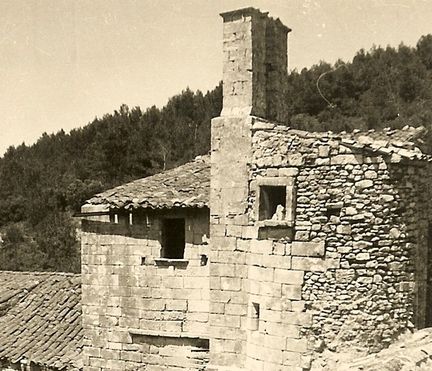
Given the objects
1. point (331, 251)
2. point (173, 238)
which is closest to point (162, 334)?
point (173, 238)

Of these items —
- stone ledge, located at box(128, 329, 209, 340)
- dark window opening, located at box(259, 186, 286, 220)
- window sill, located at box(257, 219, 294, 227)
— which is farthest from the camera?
stone ledge, located at box(128, 329, 209, 340)

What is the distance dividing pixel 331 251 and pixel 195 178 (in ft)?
12.1

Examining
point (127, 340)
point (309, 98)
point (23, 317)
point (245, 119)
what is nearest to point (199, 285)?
point (127, 340)

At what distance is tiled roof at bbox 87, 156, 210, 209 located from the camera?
1052 centimetres

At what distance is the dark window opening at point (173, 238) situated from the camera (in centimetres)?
1129

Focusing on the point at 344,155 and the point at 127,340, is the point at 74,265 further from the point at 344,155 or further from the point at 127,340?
the point at 344,155

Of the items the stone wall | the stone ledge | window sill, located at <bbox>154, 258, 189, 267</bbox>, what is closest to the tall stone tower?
the stone wall

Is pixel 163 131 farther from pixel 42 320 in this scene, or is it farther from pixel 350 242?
pixel 350 242

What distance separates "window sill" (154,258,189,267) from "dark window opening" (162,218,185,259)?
182 mm

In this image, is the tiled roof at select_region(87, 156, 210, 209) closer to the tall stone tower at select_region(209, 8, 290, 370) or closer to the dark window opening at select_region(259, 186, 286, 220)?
the tall stone tower at select_region(209, 8, 290, 370)

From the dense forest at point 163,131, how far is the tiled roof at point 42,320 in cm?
1527

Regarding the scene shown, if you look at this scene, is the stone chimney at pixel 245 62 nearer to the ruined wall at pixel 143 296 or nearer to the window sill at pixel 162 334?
the ruined wall at pixel 143 296

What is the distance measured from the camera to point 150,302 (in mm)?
11086

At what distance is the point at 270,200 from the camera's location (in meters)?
9.53
